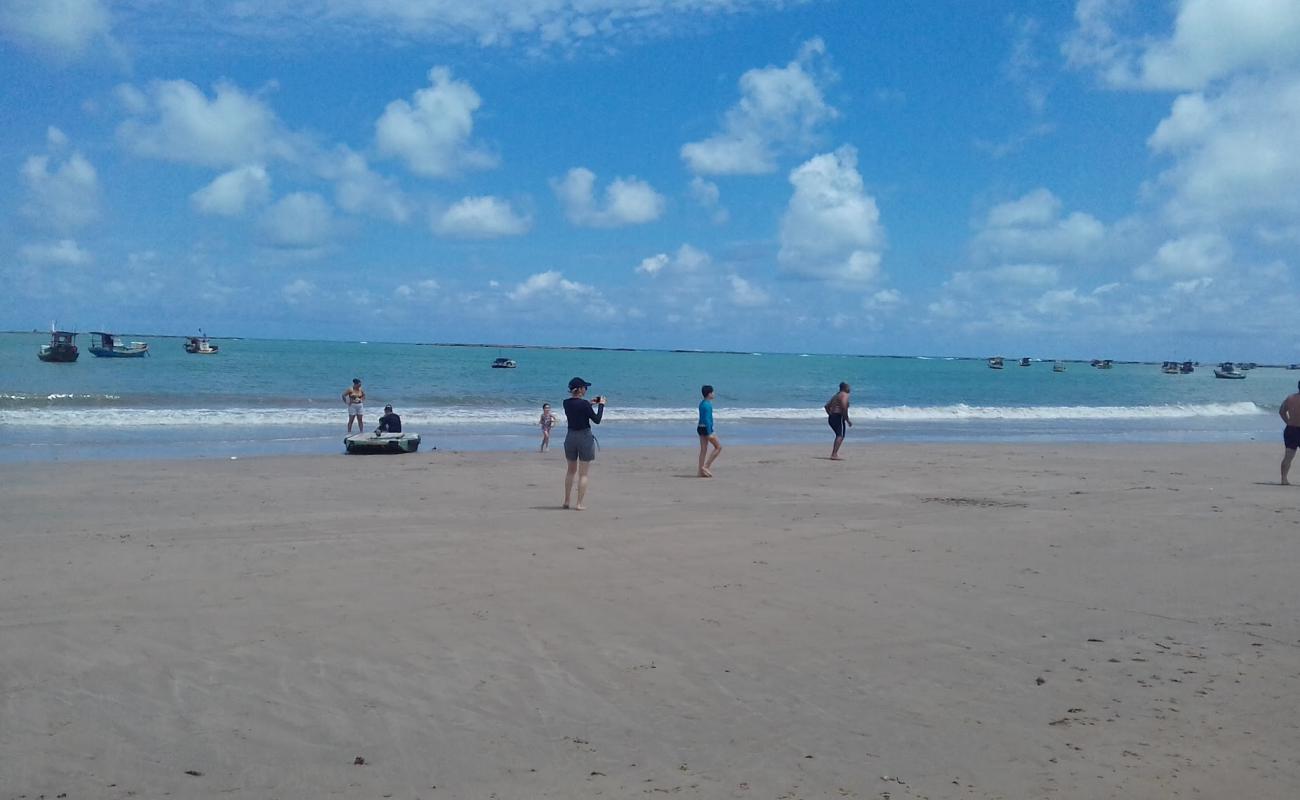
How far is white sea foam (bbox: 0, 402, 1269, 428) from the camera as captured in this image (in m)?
27.8

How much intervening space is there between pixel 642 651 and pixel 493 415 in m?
29.9

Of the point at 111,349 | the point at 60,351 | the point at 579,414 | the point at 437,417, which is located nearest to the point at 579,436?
the point at 579,414

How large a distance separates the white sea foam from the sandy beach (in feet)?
55.9

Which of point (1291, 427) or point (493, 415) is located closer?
point (1291, 427)

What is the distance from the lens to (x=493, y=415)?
3544 cm

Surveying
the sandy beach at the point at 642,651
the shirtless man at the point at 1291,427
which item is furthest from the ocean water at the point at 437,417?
the sandy beach at the point at 642,651

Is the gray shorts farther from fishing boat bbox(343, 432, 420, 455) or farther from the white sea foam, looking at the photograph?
the white sea foam

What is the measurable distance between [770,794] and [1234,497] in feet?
41.2

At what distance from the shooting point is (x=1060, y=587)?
7992mm

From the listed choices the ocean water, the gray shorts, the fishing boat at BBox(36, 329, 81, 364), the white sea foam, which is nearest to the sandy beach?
the gray shorts

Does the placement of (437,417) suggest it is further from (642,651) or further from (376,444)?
(642,651)

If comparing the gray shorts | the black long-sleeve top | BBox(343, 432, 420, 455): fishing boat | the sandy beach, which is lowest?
the sandy beach

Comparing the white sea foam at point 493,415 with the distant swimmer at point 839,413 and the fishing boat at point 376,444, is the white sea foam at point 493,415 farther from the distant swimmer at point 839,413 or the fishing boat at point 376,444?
the distant swimmer at point 839,413

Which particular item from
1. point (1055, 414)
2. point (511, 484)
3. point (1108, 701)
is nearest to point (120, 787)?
point (1108, 701)
